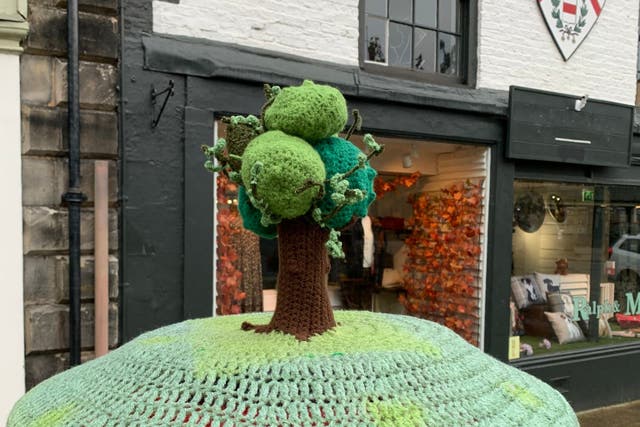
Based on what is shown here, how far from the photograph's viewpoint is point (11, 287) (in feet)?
11.7

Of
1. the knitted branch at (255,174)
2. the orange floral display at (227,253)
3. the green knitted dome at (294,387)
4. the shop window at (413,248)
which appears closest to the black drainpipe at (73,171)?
the orange floral display at (227,253)

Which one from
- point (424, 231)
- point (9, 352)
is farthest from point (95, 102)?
point (424, 231)

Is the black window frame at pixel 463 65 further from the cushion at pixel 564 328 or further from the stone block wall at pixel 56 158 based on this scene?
the cushion at pixel 564 328

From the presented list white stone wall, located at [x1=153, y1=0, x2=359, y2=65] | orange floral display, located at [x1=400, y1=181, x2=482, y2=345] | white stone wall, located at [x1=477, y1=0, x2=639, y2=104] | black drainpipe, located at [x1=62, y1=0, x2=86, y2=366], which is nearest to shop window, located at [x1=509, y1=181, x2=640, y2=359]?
orange floral display, located at [x1=400, y1=181, x2=482, y2=345]

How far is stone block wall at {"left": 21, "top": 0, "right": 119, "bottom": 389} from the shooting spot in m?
3.62

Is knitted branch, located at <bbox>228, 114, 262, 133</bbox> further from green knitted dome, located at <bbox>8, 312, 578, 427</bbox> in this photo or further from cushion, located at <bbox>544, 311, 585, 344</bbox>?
cushion, located at <bbox>544, 311, 585, 344</bbox>

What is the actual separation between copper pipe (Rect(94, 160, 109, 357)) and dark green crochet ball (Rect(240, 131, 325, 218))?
9.02 ft

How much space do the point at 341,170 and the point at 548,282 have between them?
577cm

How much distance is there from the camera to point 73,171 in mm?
3625

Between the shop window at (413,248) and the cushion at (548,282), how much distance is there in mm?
1169

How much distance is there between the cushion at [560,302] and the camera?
6359mm

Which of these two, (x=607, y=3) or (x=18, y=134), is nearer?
(x=18, y=134)

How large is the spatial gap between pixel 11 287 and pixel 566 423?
11.5 ft

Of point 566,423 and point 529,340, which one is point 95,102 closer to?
point 566,423
